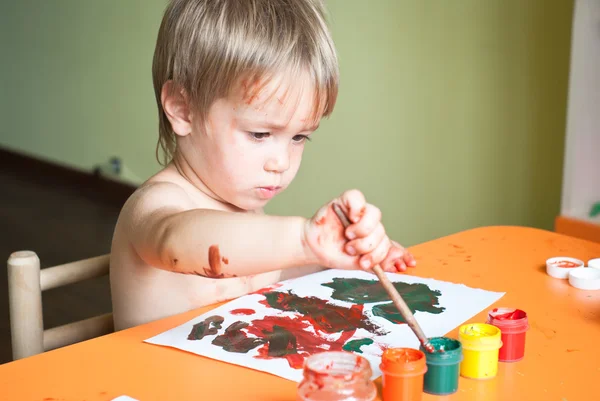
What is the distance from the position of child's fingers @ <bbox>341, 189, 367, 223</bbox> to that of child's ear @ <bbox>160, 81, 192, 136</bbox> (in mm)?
386

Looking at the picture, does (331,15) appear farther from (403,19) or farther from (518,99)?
(518,99)

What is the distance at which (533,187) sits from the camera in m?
1.99

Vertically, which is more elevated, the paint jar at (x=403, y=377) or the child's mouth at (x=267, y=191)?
the child's mouth at (x=267, y=191)

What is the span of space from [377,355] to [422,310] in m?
0.14

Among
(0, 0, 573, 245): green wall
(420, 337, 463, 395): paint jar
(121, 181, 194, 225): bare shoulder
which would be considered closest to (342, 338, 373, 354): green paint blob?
(420, 337, 463, 395): paint jar

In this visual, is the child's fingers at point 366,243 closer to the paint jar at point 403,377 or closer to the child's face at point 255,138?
the paint jar at point 403,377

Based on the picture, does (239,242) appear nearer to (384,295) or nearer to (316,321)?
(316,321)

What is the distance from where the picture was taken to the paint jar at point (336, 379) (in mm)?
584

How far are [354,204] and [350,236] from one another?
3 cm

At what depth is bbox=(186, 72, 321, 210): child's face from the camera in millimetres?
906

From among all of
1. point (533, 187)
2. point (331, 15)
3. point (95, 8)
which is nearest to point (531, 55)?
point (533, 187)

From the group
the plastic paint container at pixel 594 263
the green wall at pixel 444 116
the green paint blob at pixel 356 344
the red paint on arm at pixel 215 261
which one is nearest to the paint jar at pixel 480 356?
the green paint blob at pixel 356 344

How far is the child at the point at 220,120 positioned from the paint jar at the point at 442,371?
23 cm

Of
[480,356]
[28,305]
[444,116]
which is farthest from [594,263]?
[444,116]
